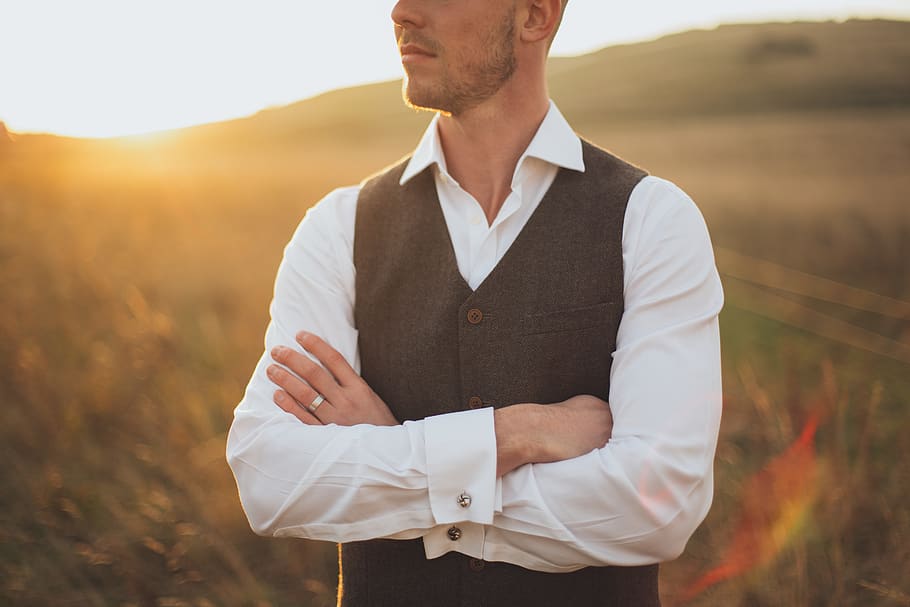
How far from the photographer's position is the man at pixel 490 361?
1.51 metres

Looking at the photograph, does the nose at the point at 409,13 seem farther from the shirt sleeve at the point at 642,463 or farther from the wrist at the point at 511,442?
the wrist at the point at 511,442

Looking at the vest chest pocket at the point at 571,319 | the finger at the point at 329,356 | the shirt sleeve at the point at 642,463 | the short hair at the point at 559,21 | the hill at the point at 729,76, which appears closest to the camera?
the shirt sleeve at the point at 642,463

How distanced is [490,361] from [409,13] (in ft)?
2.70

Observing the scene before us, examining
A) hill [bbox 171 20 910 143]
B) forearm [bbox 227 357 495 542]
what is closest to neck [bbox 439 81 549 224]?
forearm [bbox 227 357 495 542]

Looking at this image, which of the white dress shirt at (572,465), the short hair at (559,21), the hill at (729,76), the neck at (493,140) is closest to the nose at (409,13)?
the neck at (493,140)

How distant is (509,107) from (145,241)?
4.94 metres

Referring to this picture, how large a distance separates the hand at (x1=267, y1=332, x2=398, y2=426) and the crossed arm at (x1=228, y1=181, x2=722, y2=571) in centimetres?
5

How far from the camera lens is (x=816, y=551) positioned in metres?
2.71

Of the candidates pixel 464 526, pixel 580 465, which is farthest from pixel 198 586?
→ pixel 580 465

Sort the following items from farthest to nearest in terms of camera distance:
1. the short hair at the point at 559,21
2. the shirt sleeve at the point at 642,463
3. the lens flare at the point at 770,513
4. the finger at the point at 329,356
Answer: the lens flare at the point at 770,513, the short hair at the point at 559,21, the finger at the point at 329,356, the shirt sleeve at the point at 642,463

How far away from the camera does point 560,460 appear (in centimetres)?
156

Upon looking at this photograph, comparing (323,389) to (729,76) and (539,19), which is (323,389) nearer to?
(539,19)

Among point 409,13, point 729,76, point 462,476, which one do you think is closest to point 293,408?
point 462,476

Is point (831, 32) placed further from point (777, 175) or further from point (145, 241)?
point (145, 241)
